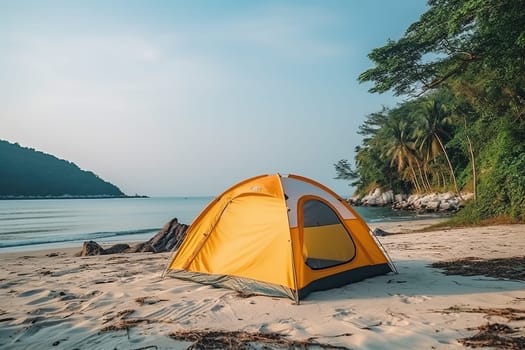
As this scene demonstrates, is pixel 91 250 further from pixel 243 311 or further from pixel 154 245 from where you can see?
pixel 243 311

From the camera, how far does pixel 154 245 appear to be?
13172mm

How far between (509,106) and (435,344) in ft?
53.6

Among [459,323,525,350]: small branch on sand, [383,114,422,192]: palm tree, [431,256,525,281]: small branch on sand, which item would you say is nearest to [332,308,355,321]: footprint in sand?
[459,323,525,350]: small branch on sand

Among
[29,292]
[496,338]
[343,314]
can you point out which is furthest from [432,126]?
[29,292]

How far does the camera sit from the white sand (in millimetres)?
3623

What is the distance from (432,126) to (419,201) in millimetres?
9063

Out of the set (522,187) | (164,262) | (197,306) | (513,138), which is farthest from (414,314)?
(513,138)

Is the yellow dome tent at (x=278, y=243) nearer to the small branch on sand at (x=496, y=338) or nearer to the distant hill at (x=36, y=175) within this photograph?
the small branch on sand at (x=496, y=338)

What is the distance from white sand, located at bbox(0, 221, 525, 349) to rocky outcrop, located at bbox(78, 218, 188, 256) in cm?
549

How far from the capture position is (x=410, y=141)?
40.8 meters

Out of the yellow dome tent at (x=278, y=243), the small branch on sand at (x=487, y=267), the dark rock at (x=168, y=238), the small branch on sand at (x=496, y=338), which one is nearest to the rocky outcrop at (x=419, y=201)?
the small branch on sand at (x=487, y=267)

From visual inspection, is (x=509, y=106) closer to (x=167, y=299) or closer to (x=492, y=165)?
(x=492, y=165)

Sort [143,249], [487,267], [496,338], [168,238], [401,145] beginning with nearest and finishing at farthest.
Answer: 1. [496,338]
2. [487,267]
3. [143,249]
4. [168,238]
5. [401,145]

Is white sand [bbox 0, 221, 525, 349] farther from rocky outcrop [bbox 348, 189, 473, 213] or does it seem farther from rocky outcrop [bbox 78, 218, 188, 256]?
rocky outcrop [bbox 348, 189, 473, 213]
